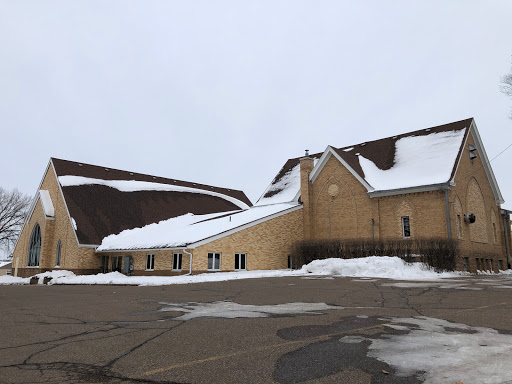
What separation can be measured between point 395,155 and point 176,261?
17.3m

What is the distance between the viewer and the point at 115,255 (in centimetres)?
3005

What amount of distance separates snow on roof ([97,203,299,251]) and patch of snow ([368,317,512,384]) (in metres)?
18.6

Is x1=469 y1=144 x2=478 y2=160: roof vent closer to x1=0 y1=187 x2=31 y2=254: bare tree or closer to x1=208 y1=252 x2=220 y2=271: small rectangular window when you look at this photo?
x1=208 y1=252 x2=220 y2=271: small rectangular window

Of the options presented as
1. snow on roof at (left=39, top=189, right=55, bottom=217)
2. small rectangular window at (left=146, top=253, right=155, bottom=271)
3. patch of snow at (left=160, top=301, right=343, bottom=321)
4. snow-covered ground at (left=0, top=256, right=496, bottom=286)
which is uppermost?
snow on roof at (left=39, top=189, right=55, bottom=217)

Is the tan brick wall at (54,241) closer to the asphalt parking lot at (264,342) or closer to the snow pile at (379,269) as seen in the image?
the snow pile at (379,269)

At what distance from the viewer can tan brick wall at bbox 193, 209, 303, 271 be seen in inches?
957

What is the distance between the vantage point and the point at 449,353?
494cm

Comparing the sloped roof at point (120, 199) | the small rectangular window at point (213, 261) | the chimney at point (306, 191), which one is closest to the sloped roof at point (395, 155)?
the chimney at point (306, 191)

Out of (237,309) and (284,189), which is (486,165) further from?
(237,309)

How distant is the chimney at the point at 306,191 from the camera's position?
3067cm

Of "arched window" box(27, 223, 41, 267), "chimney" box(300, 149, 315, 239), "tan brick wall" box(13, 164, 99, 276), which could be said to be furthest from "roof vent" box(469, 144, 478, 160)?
"arched window" box(27, 223, 41, 267)

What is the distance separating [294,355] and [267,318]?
2.70 meters

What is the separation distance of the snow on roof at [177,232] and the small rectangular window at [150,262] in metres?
0.76

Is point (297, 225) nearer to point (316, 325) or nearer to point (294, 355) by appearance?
point (316, 325)
